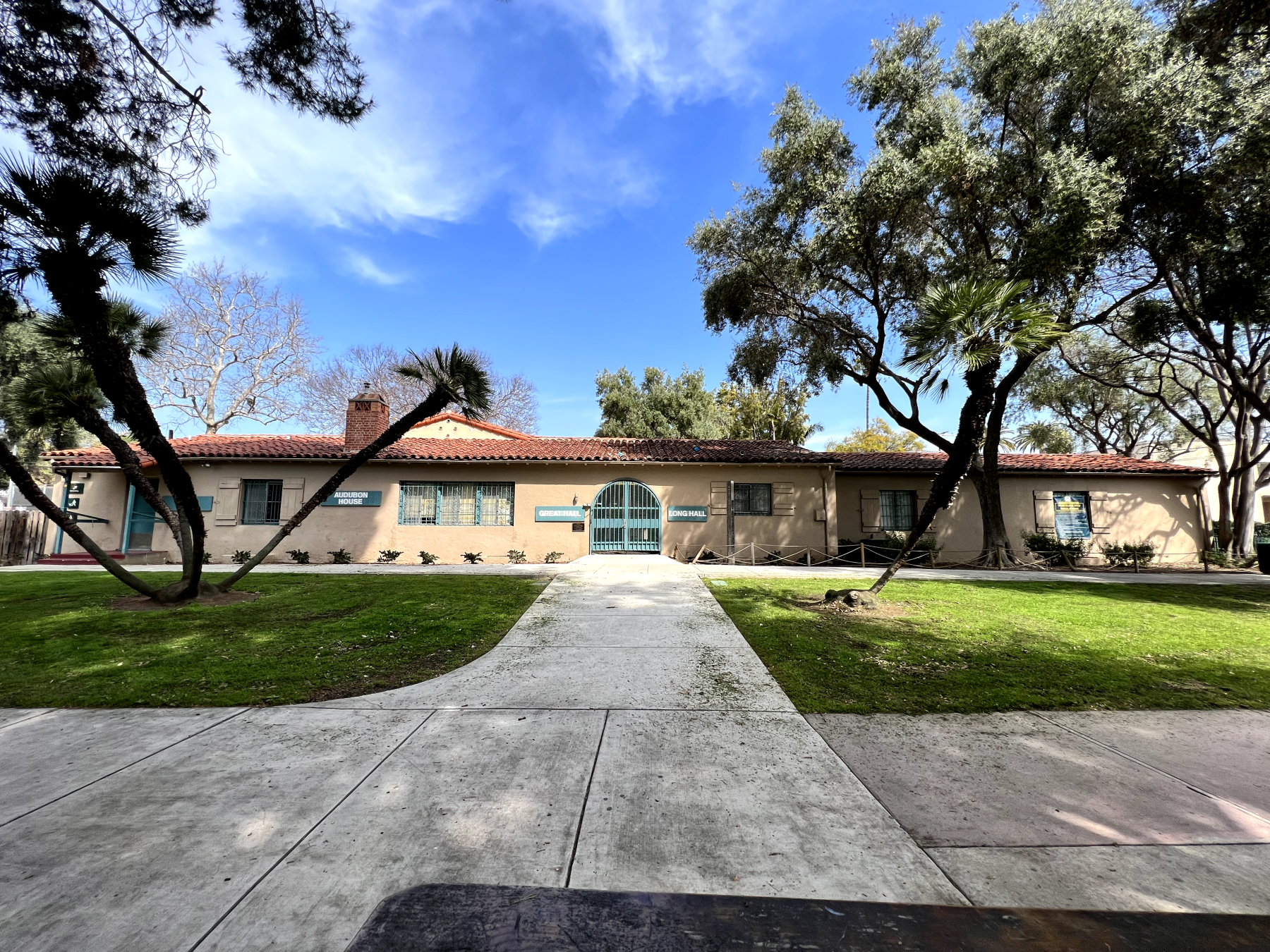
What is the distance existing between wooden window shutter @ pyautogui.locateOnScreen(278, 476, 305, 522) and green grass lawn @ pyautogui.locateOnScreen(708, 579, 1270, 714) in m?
12.8

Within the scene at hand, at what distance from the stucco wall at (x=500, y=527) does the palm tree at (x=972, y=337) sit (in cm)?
812

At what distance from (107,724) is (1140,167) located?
57.0ft

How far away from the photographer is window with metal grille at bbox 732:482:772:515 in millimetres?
16188

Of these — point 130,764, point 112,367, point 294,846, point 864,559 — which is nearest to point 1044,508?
point 864,559

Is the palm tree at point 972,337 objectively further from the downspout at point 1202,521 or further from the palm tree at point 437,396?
the downspout at point 1202,521

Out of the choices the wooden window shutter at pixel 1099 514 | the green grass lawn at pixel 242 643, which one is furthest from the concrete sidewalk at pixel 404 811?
the wooden window shutter at pixel 1099 514

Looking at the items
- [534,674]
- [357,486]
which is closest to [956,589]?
[534,674]

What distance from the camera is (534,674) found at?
528 centimetres

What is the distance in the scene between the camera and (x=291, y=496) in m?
15.4

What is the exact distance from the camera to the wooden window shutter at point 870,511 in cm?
1734

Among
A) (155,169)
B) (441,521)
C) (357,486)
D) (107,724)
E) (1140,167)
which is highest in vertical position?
(1140,167)

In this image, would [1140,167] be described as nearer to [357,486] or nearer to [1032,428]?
[357,486]

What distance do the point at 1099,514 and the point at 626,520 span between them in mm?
15777

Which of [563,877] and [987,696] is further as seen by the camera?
[987,696]
